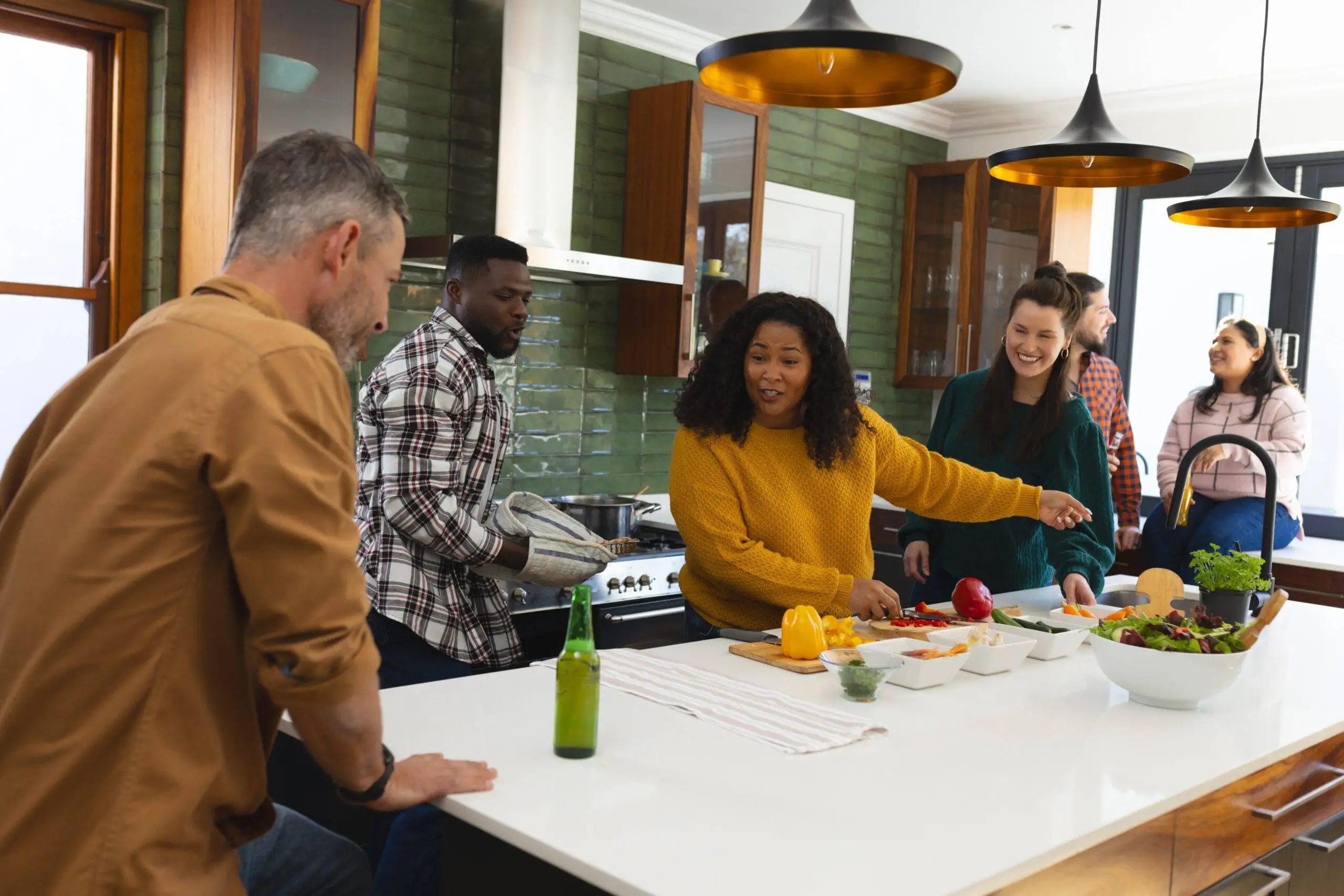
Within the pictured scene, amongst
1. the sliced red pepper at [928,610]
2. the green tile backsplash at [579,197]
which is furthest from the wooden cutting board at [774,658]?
the green tile backsplash at [579,197]

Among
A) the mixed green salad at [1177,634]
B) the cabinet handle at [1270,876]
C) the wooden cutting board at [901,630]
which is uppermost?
the mixed green salad at [1177,634]

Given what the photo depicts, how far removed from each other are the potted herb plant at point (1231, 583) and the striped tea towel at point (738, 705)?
3.57 feet

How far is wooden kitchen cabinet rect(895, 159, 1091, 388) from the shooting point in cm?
522

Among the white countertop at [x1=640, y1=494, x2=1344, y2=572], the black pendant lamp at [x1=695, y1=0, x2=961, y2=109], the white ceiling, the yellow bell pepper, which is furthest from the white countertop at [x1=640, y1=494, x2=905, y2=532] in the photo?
the black pendant lamp at [x1=695, y1=0, x2=961, y2=109]

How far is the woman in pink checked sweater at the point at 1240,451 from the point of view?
4.24m

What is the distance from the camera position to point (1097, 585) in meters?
2.78

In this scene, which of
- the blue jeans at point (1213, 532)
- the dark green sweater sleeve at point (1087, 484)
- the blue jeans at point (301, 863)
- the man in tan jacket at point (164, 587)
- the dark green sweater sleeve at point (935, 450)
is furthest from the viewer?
the blue jeans at point (1213, 532)

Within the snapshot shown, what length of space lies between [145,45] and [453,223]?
1013 millimetres

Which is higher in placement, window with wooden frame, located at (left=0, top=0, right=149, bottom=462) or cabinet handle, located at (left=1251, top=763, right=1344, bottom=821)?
window with wooden frame, located at (left=0, top=0, right=149, bottom=462)

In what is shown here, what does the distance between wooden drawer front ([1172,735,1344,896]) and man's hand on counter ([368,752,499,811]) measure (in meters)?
0.88

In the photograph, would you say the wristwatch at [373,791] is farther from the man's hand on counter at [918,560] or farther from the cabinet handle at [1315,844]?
the man's hand on counter at [918,560]

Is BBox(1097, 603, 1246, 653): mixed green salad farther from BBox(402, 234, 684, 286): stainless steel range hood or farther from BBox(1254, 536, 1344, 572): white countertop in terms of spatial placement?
BBox(1254, 536, 1344, 572): white countertop

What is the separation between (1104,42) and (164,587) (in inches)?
166

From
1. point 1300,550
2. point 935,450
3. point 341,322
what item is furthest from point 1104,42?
point 341,322
